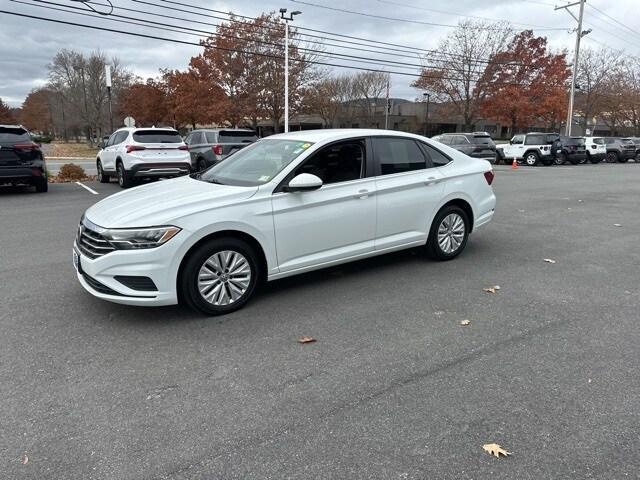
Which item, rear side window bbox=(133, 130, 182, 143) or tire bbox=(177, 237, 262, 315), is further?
rear side window bbox=(133, 130, 182, 143)

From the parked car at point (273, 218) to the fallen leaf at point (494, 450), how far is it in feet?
8.24

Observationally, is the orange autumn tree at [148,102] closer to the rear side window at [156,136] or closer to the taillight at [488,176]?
the rear side window at [156,136]

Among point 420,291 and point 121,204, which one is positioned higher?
point 121,204

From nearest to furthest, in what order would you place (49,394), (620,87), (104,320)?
(49,394)
(104,320)
(620,87)

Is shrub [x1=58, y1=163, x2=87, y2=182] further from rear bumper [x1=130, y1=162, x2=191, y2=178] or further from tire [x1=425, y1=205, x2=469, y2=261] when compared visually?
tire [x1=425, y1=205, x2=469, y2=261]

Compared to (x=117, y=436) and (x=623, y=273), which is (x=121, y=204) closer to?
(x=117, y=436)

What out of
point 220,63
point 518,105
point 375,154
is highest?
point 220,63

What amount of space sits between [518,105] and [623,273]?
130 feet

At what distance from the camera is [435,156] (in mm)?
6000

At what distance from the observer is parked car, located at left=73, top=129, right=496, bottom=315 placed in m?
4.03

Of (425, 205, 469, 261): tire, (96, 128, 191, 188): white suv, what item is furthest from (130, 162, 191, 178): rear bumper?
(425, 205, 469, 261): tire

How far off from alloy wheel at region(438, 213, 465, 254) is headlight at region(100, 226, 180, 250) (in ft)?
11.2

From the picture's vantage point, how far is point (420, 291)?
16.5ft

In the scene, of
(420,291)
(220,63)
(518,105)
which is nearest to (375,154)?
(420,291)
